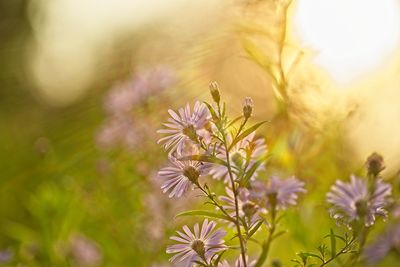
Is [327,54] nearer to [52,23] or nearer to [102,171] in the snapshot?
[102,171]

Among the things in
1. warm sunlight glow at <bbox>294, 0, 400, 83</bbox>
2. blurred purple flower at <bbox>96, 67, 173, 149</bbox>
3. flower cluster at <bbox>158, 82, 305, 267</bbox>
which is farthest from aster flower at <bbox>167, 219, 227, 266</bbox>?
blurred purple flower at <bbox>96, 67, 173, 149</bbox>

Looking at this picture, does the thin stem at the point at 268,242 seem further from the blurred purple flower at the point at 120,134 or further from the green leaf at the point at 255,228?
the blurred purple flower at the point at 120,134

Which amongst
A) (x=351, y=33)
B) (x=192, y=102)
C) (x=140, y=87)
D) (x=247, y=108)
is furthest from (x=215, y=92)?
(x=192, y=102)

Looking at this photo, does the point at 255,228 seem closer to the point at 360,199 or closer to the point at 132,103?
the point at 360,199

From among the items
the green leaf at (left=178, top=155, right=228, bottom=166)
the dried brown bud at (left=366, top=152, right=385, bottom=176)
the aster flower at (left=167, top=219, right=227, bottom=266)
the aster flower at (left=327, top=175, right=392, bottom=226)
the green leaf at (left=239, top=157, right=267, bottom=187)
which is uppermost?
the green leaf at (left=178, top=155, right=228, bottom=166)

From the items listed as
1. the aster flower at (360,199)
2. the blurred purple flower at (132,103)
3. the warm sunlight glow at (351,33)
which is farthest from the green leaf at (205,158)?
the blurred purple flower at (132,103)

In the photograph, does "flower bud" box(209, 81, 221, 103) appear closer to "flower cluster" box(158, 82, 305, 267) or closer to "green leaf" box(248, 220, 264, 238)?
"flower cluster" box(158, 82, 305, 267)
